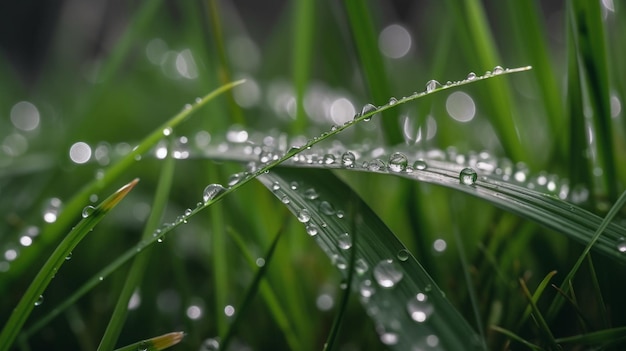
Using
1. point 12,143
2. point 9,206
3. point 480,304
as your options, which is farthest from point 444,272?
point 12,143

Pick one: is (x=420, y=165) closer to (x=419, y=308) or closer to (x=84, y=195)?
(x=419, y=308)

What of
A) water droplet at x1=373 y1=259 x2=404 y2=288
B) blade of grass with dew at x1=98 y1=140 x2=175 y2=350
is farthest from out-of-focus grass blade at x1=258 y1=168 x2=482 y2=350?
blade of grass with dew at x1=98 y1=140 x2=175 y2=350

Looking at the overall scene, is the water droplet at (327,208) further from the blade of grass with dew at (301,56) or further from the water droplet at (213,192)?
the blade of grass with dew at (301,56)

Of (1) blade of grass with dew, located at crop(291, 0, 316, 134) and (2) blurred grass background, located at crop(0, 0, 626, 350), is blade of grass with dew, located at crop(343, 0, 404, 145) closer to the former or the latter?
(2) blurred grass background, located at crop(0, 0, 626, 350)

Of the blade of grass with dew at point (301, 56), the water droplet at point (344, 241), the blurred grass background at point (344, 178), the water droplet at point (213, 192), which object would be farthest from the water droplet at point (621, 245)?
the blade of grass with dew at point (301, 56)

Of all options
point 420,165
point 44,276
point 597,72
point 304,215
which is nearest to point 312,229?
point 304,215

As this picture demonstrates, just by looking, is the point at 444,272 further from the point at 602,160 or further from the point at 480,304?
the point at 602,160
